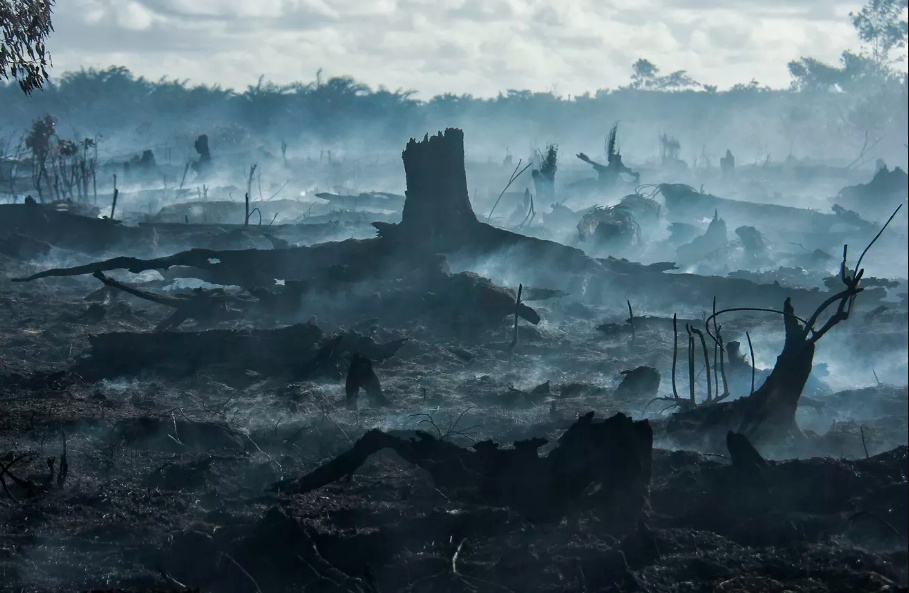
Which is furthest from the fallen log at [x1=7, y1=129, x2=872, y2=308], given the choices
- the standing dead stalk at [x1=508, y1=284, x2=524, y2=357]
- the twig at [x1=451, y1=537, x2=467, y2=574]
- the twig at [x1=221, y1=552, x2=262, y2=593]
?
the twig at [x1=451, y1=537, x2=467, y2=574]

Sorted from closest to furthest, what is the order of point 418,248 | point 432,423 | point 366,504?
point 366,504 < point 432,423 < point 418,248

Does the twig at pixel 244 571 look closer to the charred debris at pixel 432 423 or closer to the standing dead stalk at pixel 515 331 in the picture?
the charred debris at pixel 432 423

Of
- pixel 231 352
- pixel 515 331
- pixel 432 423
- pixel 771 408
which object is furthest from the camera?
pixel 515 331

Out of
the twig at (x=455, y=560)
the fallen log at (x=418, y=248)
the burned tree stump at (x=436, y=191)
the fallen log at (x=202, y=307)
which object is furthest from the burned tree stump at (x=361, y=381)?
the burned tree stump at (x=436, y=191)

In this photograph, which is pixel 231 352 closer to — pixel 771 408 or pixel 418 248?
pixel 418 248

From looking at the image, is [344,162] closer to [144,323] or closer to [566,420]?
[144,323]

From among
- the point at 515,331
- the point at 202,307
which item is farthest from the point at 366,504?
the point at 202,307

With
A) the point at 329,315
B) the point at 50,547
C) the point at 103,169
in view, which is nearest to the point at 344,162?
the point at 103,169
